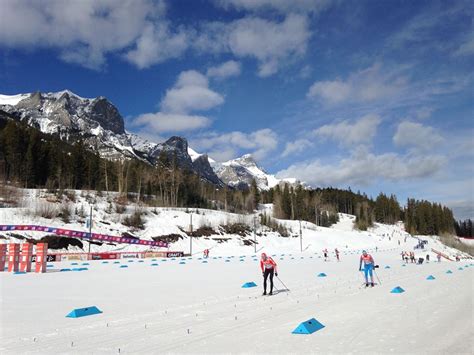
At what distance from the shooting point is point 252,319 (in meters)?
8.90

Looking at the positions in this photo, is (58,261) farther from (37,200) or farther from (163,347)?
(163,347)

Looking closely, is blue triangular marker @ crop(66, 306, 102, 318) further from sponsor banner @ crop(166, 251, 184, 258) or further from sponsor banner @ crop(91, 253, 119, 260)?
sponsor banner @ crop(166, 251, 184, 258)

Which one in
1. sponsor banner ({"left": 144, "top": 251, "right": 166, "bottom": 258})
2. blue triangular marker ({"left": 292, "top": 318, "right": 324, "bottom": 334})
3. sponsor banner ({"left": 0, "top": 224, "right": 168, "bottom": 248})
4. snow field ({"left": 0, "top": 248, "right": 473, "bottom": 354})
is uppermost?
sponsor banner ({"left": 0, "top": 224, "right": 168, "bottom": 248})

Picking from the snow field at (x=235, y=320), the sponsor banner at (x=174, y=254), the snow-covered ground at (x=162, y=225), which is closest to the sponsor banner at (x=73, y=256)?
the snow-covered ground at (x=162, y=225)

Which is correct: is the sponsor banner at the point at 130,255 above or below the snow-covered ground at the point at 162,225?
below

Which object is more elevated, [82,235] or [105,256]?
[82,235]

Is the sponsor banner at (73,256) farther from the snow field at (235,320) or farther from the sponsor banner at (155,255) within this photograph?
the snow field at (235,320)

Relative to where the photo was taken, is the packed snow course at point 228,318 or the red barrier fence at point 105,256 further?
the red barrier fence at point 105,256

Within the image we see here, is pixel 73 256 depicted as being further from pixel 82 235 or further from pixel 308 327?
pixel 308 327

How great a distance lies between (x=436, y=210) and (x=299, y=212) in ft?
200

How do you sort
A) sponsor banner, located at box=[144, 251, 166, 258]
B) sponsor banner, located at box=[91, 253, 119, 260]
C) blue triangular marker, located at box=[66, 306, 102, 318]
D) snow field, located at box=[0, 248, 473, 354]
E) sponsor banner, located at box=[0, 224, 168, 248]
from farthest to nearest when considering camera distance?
sponsor banner, located at box=[144, 251, 166, 258] → sponsor banner, located at box=[0, 224, 168, 248] → sponsor banner, located at box=[91, 253, 119, 260] → blue triangular marker, located at box=[66, 306, 102, 318] → snow field, located at box=[0, 248, 473, 354]

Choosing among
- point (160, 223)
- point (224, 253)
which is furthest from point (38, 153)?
point (224, 253)

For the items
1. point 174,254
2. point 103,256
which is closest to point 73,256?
point 103,256

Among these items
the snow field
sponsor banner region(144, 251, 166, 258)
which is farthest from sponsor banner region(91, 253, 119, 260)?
the snow field
